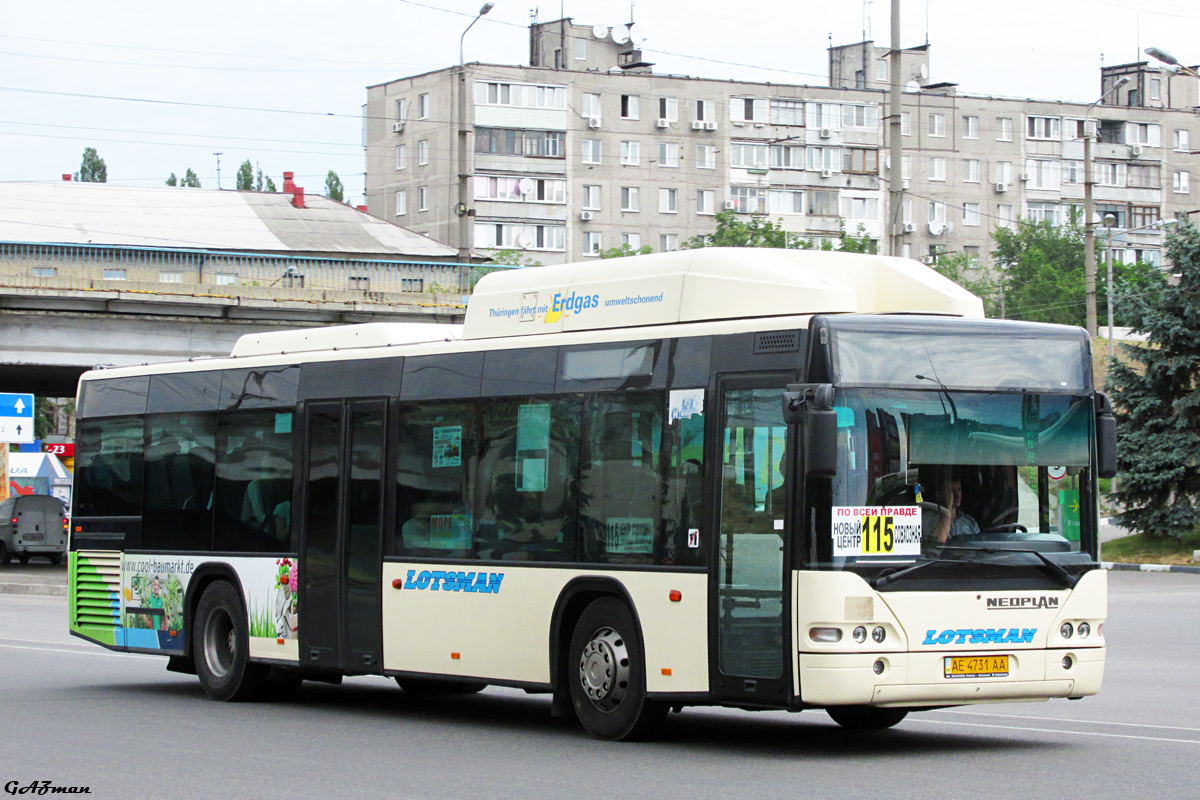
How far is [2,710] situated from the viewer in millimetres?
13750

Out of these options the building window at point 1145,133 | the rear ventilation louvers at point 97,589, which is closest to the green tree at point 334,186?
the building window at point 1145,133

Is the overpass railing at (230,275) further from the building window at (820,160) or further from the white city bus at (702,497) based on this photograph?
the building window at (820,160)

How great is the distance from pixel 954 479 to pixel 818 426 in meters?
1.05

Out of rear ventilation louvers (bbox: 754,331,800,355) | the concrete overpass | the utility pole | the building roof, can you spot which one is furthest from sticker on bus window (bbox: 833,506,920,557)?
the building roof

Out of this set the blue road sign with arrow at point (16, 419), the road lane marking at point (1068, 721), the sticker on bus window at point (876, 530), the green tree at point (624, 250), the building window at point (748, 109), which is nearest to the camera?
the sticker on bus window at point (876, 530)

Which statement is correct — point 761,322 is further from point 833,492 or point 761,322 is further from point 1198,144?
point 1198,144

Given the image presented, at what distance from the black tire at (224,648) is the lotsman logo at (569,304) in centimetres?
426

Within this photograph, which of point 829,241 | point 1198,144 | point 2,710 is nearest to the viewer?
point 2,710

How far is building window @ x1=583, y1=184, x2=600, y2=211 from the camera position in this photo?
93688mm

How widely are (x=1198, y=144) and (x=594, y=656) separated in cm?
10992

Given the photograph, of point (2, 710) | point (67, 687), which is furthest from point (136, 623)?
point (2, 710)

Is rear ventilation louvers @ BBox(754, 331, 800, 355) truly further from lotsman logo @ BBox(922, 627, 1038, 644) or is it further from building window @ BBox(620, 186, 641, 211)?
building window @ BBox(620, 186, 641, 211)

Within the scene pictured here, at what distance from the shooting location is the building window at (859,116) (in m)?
100

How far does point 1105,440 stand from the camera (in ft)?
37.0
